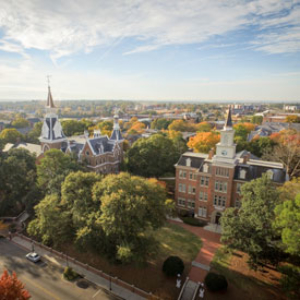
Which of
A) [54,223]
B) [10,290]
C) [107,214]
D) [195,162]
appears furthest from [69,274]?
[195,162]

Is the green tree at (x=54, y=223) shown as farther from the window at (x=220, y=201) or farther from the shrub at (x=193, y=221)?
the window at (x=220, y=201)

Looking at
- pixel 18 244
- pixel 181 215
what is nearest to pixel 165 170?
pixel 181 215

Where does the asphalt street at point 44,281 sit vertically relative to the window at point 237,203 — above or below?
below

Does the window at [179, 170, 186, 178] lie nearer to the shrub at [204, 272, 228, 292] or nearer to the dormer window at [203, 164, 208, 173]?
the dormer window at [203, 164, 208, 173]

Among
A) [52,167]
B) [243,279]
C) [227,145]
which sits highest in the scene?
[227,145]

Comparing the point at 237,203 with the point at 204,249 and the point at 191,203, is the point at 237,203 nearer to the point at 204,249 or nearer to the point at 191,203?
the point at 191,203

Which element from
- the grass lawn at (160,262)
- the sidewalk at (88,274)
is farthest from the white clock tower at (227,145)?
the sidewalk at (88,274)

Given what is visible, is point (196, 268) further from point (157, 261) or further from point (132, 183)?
point (132, 183)

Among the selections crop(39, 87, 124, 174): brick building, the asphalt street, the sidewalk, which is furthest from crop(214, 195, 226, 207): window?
crop(39, 87, 124, 174): brick building
